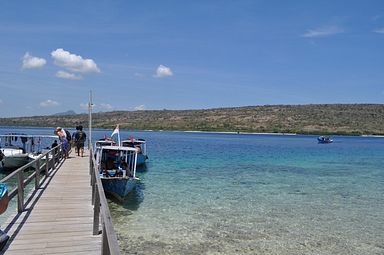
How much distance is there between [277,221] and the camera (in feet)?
50.9

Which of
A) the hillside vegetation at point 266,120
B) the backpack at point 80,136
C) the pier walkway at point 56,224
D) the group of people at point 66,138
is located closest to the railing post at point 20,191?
the pier walkway at point 56,224

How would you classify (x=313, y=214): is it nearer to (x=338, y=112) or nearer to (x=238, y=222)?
(x=238, y=222)

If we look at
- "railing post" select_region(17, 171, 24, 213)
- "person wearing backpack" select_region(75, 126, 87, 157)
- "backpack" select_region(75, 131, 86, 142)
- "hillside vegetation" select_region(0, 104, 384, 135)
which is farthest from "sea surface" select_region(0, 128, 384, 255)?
"hillside vegetation" select_region(0, 104, 384, 135)

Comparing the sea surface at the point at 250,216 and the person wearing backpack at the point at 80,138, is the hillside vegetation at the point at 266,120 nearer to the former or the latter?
the sea surface at the point at 250,216

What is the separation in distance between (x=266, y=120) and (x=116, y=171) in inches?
5013

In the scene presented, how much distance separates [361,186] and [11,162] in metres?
23.6

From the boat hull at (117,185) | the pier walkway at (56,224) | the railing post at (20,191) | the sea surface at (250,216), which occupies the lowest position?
the sea surface at (250,216)

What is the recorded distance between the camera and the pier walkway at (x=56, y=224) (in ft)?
24.9

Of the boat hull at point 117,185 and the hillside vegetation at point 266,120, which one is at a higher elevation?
the hillside vegetation at point 266,120

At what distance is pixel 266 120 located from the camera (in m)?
144

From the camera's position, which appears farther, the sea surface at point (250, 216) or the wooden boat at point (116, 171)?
the wooden boat at point (116, 171)

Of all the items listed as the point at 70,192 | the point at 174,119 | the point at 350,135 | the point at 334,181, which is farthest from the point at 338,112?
the point at 70,192

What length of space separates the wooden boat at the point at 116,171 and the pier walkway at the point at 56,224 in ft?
11.9

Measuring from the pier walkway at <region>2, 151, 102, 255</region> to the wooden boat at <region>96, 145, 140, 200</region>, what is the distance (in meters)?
3.64
